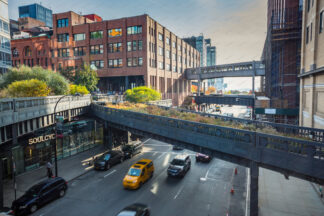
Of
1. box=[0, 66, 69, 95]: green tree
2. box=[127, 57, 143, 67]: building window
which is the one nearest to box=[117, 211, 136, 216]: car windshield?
box=[0, 66, 69, 95]: green tree

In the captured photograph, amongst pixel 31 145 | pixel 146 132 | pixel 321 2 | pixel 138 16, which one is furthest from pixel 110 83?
pixel 321 2

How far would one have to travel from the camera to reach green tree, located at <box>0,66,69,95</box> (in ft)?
91.5

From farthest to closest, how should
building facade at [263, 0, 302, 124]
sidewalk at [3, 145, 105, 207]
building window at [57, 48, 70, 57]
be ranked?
building window at [57, 48, 70, 57]
building facade at [263, 0, 302, 124]
sidewalk at [3, 145, 105, 207]

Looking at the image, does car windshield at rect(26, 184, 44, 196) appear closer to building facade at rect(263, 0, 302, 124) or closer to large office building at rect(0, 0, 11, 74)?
building facade at rect(263, 0, 302, 124)

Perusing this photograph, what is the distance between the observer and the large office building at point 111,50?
50812 mm

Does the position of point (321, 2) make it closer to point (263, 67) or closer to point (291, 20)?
point (291, 20)

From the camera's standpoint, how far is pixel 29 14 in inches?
6703

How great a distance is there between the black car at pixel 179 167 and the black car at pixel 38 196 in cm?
969

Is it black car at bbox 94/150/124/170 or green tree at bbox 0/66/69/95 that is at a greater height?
green tree at bbox 0/66/69/95

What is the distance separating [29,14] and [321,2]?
Answer: 682ft

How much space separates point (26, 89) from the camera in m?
22.9

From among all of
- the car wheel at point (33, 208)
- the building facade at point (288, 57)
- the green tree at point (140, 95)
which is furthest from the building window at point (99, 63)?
the car wheel at point (33, 208)

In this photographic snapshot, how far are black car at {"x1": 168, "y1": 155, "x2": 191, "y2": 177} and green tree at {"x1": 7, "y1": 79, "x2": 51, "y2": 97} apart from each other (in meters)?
17.1

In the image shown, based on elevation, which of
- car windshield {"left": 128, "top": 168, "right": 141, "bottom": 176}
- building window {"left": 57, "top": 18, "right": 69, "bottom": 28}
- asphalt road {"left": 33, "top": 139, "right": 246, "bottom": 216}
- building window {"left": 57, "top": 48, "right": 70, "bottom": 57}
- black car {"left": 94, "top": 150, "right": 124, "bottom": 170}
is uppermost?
building window {"left": 57, "top": 18, "right": 69, "bottom": 28}
